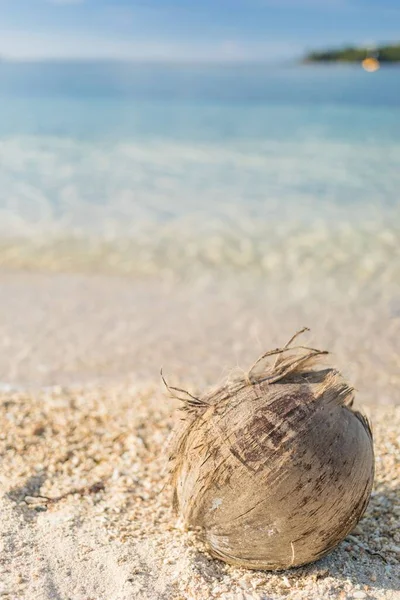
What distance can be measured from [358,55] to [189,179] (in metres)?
94.1

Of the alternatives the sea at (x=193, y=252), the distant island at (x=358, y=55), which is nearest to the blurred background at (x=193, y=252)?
the sea at (x=193, y=252)

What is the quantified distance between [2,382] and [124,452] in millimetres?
1723

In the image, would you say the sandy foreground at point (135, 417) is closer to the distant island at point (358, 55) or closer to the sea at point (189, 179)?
the sea at point (189, 179)

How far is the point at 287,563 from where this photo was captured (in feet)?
9.64

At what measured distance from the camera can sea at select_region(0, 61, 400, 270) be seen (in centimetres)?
1040

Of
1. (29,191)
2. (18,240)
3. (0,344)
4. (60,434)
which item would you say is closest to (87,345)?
(0,344)

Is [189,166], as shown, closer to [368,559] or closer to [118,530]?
[118,530]

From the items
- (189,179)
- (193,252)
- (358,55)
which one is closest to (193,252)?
(193,252)

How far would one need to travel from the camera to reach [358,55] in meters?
99.0

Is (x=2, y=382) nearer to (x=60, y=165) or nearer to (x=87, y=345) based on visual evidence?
(x=87, y=345)

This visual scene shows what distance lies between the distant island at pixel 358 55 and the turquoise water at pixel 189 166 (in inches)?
3014

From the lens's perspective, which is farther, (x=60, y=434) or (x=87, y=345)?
(x=87, y=345)

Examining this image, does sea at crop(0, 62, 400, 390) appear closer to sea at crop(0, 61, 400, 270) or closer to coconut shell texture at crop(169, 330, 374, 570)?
sea at crop(0, 61, 400, 270)

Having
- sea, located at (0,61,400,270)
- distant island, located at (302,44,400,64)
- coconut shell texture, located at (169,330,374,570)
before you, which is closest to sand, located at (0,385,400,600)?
coconut shell texture, located at (169,330,374,570)
